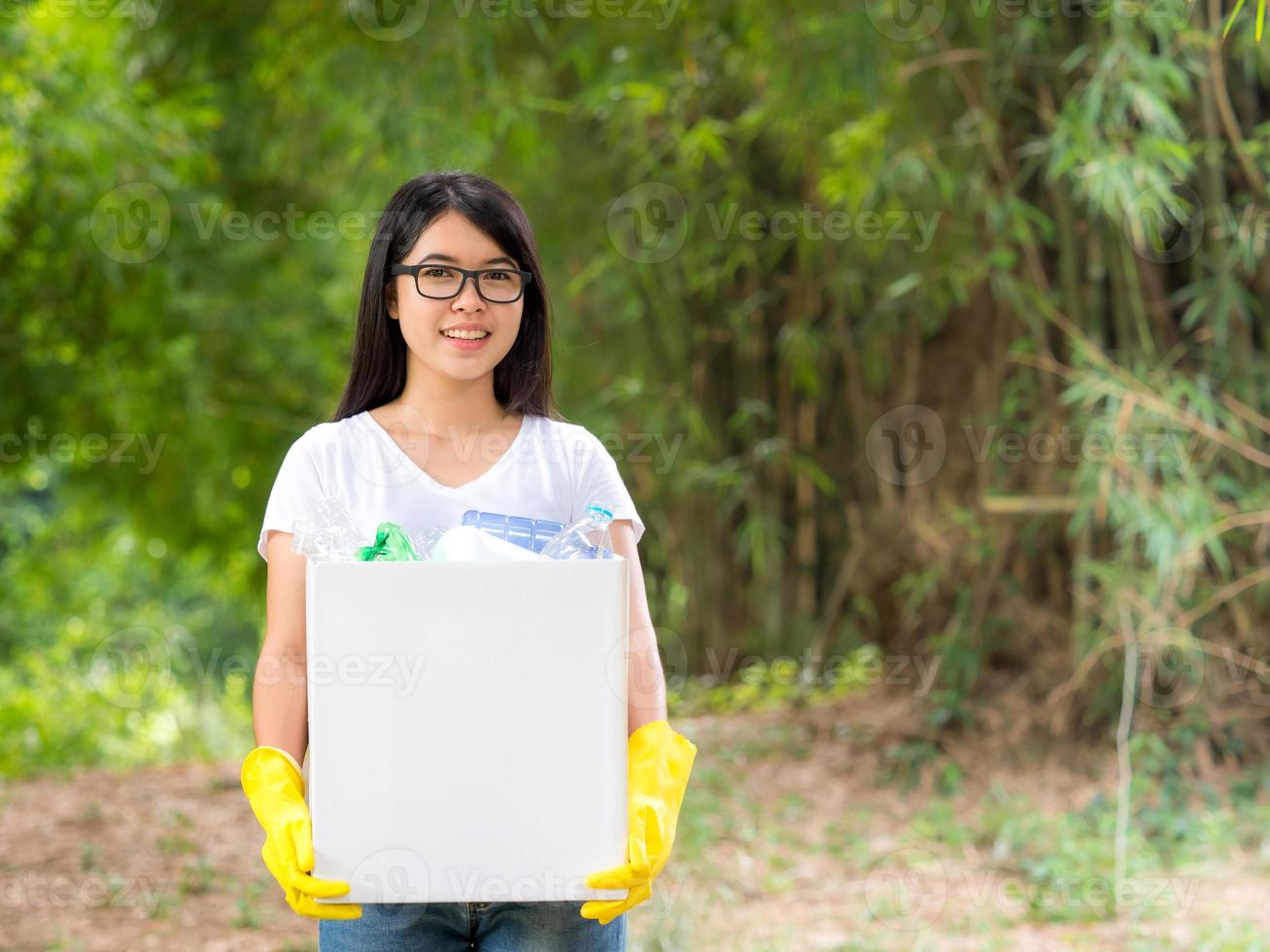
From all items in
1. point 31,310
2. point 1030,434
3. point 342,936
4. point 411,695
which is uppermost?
point 31,310

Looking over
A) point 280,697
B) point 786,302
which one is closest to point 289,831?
point 280,697

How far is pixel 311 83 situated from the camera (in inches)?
166

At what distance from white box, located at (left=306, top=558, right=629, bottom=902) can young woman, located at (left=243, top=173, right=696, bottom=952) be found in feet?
0.17

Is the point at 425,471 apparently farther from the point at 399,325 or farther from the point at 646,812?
the point at 646,812

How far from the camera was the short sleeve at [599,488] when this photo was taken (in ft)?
4.20

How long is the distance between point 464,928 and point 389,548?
1.12ft

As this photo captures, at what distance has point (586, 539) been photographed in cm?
120

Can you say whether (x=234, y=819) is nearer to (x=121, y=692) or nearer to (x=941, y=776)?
(x=941, y=776)

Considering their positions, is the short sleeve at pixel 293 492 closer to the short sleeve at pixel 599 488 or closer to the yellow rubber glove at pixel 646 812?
the short sleeve at pixel 599 488

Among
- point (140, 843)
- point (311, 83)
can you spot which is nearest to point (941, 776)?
point (140, 843)

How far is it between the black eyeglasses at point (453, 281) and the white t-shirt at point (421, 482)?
13cm

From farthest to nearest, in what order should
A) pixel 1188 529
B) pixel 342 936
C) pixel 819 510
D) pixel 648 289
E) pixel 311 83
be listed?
1. pixel 819 510
2. pixel 648 289
3. pixel 311 83
4. pixel 1188 529
5. pixel 342 936

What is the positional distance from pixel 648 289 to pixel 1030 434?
148 centimetres

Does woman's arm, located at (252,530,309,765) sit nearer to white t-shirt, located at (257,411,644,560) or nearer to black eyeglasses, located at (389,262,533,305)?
white t-shirt, located at (257,411,644,560)
